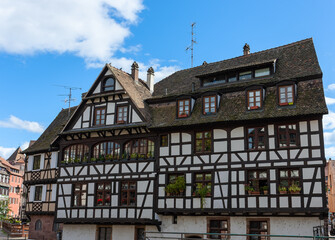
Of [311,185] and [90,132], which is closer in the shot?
[311,185]

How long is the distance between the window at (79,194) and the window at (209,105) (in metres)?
10.3

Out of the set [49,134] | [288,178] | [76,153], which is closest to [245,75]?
[288,178]

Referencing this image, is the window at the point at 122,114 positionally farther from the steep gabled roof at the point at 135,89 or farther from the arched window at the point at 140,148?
the arched window at the point at 140,148

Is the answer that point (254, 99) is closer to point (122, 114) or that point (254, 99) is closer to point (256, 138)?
point (256, 138)

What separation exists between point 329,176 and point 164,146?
2053 inches

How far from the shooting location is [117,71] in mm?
31906

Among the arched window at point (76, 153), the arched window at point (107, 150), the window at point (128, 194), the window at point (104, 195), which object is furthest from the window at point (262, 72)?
the arched window at point (76, 153)

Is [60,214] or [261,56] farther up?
[261,56]

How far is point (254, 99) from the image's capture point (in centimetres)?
2561

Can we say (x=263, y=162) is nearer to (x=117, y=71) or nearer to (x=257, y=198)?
(x=257, y=198)

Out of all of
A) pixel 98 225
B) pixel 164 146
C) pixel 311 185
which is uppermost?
pixel 164 146

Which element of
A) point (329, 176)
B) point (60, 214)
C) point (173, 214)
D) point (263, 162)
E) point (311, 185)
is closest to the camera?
point (311, 185)

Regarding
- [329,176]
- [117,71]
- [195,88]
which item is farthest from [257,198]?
[329,176]

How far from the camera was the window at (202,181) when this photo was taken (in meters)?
25.7
